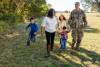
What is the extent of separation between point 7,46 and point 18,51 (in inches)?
85.6

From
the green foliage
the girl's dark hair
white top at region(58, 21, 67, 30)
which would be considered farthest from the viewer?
the green foliage

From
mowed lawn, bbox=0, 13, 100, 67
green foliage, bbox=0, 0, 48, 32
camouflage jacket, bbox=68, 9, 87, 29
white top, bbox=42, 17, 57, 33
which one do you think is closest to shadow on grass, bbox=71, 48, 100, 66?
mowed lawn, bbox=0, 13, 100, 67

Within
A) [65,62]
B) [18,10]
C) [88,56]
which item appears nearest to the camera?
[65,62]

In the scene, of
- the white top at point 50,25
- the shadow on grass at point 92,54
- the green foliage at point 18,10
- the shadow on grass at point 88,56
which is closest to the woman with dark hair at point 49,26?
the white top at point 50,25

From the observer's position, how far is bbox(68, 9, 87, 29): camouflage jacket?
53.5 ft

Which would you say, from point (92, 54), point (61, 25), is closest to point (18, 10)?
point (61, 25)

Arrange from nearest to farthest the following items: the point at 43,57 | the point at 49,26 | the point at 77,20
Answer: the point at 49,26 → the point at 43,57 → the point at 77,20

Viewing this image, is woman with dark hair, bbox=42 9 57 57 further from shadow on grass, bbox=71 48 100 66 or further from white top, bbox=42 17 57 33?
shadow on grass, bbox=71 48 100 66

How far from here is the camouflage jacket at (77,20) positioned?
1630 centimetres

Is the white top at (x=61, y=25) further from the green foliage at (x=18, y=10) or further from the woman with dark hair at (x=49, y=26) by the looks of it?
the green foliage at (x=18, y=10)

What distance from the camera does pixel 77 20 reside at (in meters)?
16.4

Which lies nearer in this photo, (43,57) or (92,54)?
(43,57)

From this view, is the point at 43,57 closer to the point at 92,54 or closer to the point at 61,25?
the point at 61,25

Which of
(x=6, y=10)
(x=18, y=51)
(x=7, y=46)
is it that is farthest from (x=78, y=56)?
(x=6, y=10)
